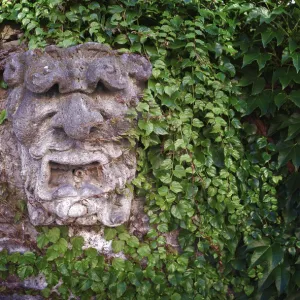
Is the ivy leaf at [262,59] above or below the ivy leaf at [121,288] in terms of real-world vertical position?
above

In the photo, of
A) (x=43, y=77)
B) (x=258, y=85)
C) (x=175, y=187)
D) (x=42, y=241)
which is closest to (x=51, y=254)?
(x=42, y=241)

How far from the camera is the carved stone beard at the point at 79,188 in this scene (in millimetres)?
1302

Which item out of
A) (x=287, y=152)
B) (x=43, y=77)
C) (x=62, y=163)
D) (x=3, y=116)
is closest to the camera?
(x=43, y=77)

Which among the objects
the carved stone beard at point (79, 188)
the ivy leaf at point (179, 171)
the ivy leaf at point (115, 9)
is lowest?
the carved stone beard at point (79, 188)

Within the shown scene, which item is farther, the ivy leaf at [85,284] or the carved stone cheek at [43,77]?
the ivy leaf at [85,284]

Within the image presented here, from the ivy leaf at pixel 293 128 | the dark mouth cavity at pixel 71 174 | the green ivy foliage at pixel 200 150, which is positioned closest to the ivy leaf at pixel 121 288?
the green ivy foliage at pixel 200 150

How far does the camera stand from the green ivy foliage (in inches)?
55.2

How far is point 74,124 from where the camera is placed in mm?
1207

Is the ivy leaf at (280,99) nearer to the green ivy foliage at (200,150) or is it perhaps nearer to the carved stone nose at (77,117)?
the green ivy foliage at (200,150)

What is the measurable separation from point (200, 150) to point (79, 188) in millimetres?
541

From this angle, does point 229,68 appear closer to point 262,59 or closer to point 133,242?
point 262,59

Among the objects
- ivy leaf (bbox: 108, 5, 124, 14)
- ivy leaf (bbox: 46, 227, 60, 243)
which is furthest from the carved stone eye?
ivy leaf (bbox: 46, 227, 60, 243)

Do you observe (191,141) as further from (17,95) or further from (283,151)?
(17,95)

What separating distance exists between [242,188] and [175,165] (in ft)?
1.13
